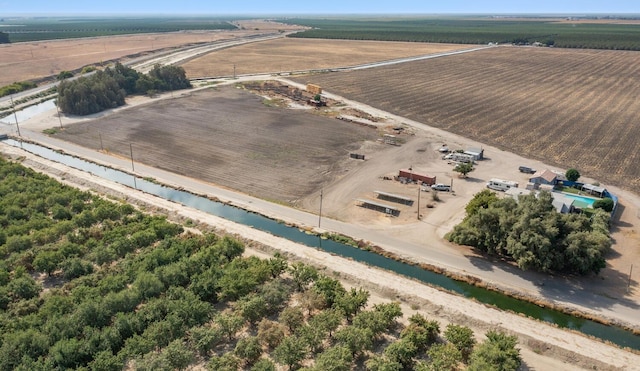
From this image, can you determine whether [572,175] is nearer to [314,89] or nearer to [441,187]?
[441,187]

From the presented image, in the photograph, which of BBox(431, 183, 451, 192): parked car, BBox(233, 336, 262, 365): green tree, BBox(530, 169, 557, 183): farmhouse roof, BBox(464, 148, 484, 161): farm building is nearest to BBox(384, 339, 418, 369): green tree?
BBox(233, 336, 262, 365): green tree

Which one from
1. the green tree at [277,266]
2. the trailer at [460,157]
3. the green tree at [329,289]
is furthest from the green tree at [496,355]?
the trailer at [460,157]

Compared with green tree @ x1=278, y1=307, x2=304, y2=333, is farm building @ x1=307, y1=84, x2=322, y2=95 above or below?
above

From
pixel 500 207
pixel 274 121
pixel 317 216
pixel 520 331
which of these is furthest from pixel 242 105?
pixel 520 331

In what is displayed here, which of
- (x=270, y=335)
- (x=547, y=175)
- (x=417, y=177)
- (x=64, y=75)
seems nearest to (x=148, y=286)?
(x=270, y=335)

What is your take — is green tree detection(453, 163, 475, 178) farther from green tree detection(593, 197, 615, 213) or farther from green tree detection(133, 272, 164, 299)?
green tree detection(133, 272, 164, 299)
